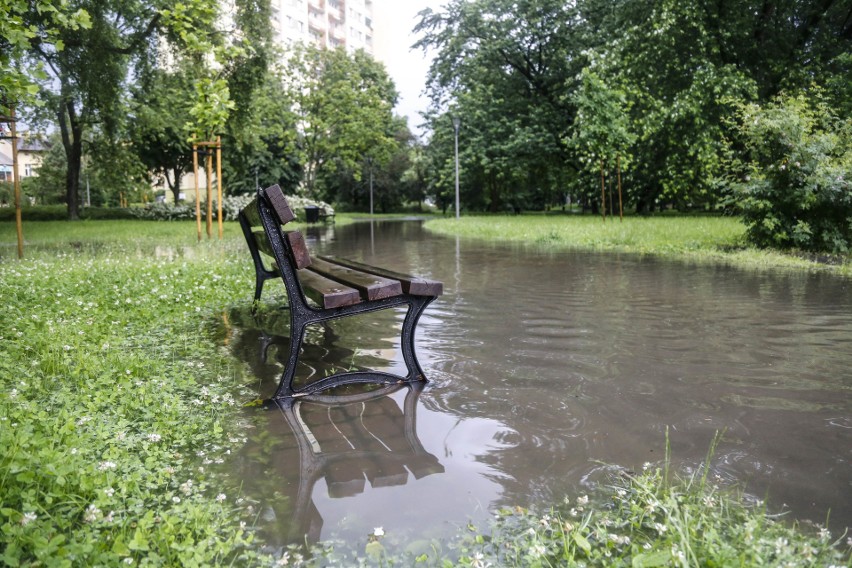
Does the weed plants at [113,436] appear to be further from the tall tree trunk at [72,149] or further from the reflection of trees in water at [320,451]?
the tall tree trunk at [72,149]

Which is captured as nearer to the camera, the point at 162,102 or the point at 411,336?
the point at 411,336

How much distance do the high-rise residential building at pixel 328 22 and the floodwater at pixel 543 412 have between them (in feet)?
209

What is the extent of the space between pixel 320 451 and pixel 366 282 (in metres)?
1.26

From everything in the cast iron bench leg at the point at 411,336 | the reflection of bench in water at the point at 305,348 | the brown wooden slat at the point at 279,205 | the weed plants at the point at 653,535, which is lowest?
the weed plants at the point at 653,535

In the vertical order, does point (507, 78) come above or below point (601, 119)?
above

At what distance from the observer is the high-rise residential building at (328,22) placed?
69938 mm

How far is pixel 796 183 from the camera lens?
37.0 ft

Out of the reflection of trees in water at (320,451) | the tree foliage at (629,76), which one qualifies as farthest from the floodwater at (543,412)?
the tree foliage at (629,76)

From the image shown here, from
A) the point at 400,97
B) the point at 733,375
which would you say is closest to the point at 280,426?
the point at 733,375

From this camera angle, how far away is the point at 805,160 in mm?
10961

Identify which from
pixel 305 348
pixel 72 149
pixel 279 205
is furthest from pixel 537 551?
pixel 72 149

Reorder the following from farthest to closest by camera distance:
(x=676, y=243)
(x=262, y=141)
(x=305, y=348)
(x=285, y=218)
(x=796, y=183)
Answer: (x=262, y=141) < (x=676, y=243) < (x=796, y=183) < (x=305, y=348) < (x=285, y=218)

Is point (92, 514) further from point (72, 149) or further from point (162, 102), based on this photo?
point (72, 149)

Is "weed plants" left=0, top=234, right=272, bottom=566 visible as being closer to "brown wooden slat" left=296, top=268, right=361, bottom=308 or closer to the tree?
"brown wooden slat" left=296, top=268, right=361, bottom=308
